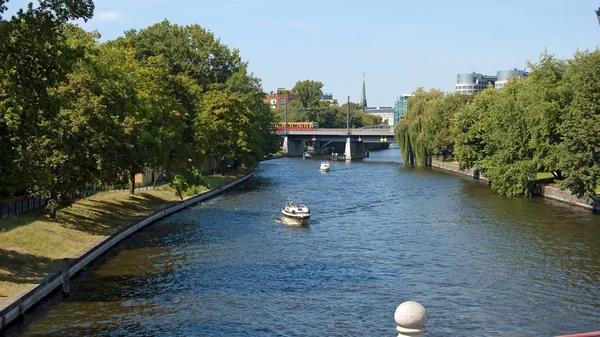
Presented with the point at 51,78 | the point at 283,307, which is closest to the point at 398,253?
the point at 283,307

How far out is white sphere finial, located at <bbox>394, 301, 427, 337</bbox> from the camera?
857cm

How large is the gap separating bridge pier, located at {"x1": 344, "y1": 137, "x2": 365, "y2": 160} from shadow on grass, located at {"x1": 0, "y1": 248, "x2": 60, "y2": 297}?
13470 cm

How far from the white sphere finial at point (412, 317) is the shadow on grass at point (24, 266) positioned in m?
28.3

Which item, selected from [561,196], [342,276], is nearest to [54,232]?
[342,276]

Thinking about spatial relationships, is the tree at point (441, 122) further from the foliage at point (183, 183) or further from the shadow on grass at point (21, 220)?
the shadow on grass at point (21, 220)

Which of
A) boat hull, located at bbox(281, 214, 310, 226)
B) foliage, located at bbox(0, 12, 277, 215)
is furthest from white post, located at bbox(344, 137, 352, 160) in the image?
boat hull, located at bbox(281, 214, 310, 226)

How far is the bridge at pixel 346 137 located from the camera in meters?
166

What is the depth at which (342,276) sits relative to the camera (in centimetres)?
3919

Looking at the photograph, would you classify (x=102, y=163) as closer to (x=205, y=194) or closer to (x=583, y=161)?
(x=205, y=194)

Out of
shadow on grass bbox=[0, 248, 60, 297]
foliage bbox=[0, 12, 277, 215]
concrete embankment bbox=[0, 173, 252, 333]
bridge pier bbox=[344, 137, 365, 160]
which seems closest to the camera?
concrete embankment bbox=[0, 173, 252, 333]

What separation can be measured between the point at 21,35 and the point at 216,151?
209ft

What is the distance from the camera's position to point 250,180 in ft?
350

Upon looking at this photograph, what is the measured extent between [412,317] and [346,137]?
16428 centimetres

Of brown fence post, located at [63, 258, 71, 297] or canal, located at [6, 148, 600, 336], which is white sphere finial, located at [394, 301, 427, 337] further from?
brown fence post, located at [63, 258, 71, 297]
